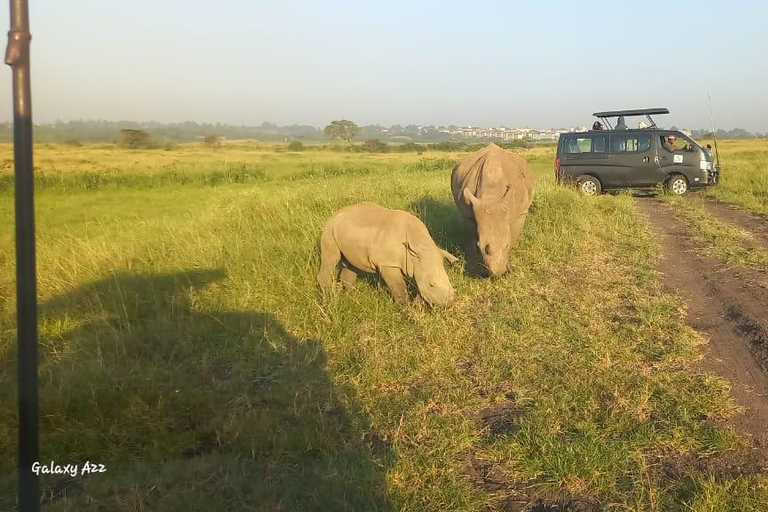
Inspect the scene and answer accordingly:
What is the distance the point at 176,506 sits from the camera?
10.4 ft

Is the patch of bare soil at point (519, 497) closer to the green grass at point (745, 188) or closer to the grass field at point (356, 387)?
the grass field at point (356, 387)

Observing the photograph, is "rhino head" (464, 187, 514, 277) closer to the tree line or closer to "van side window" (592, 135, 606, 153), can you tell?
the tree line

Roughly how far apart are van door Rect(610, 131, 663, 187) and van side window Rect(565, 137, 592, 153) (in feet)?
2.24

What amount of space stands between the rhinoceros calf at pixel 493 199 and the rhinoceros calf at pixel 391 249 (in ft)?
3.15

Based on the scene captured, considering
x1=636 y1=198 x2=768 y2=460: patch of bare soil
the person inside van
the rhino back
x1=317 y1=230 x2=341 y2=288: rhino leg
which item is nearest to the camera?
x1=636 y1=198 x2=768 y2=460: patch of bare soil

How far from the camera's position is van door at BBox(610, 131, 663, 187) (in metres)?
16.8

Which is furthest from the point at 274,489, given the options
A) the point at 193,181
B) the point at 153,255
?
the point at 193,181

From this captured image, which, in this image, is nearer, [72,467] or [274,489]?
[274,489]

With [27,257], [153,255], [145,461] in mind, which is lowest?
[145,461]

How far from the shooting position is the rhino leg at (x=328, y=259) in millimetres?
7086

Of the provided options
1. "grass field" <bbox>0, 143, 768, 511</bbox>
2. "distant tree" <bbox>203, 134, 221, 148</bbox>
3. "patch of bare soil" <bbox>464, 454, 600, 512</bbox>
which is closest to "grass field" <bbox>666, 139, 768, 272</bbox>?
"grass field" <bbox>0, 143, 768, 511</bbox>

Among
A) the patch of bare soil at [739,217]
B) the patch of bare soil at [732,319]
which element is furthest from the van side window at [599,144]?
the patch of bare soil at [732,319]

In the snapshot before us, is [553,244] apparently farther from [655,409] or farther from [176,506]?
[176,506]

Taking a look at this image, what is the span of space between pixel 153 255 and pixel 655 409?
6.96 meters
